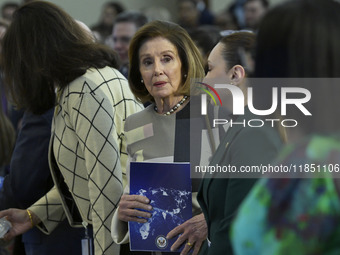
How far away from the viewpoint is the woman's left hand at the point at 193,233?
2520 millimetres

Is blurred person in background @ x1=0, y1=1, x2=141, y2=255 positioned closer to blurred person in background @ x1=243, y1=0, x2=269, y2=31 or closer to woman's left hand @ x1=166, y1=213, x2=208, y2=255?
woman's left hand @ x1=166, y1=213, x2=208, y2=255

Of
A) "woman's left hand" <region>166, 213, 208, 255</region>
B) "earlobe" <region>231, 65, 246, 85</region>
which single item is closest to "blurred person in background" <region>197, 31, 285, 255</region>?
"woman's left hand" <region>166, 213, 208, 255</region>

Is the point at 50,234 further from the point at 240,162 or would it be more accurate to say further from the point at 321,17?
the point at 321,17

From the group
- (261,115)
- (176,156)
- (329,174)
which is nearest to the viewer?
(329,174)

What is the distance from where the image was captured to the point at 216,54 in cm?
281

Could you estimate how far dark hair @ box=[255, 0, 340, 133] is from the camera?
1333 mm

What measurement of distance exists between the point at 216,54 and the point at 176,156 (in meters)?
0.44

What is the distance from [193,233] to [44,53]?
1.19 metres

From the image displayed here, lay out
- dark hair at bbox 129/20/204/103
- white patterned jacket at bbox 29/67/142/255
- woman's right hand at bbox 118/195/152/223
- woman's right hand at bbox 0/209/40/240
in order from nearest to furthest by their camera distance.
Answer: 1. woman's right hand at bbox 118/195/152/223
2. dark hair at bbox 129/20/204/103
3. white patterned jacket at bbox 29/67/142/255
4. woman's right hand at bbox 0/209/40/240

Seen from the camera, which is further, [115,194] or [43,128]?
[43,128]

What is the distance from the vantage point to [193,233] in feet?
8.32

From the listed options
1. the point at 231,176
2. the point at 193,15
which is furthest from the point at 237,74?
the point at 193,15

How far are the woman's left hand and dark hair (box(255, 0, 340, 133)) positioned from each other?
3.88 ft

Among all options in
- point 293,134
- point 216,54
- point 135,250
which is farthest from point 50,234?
point 293,134
